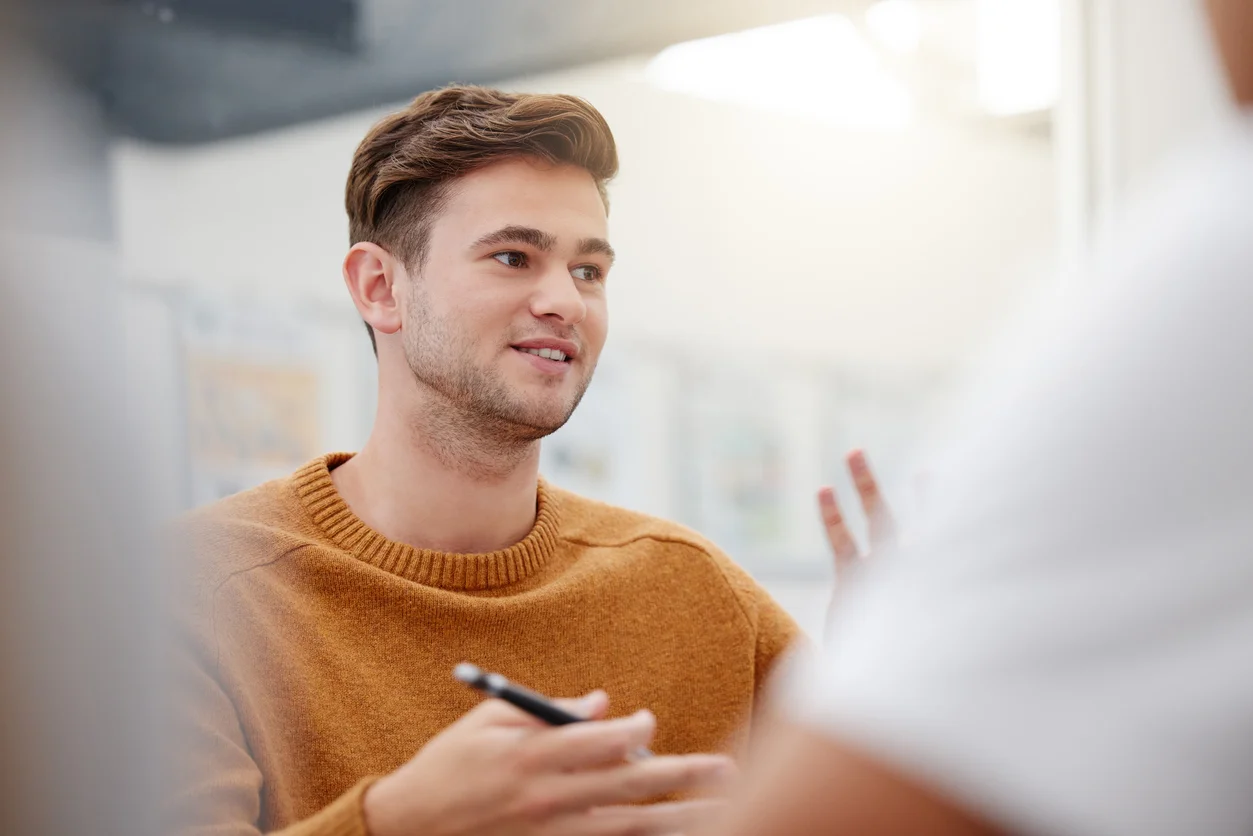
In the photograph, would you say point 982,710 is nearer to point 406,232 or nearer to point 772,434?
point 406,232

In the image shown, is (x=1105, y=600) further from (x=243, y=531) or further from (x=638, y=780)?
(x=243, y=531)

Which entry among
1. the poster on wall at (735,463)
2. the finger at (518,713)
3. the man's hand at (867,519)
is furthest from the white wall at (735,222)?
the finger at (518,713)

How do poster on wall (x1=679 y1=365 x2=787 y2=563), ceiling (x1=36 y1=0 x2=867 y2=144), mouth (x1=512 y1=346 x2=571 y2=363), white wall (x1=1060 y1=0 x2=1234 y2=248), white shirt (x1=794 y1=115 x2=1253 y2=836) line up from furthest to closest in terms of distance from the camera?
poster on wall (x1=679 y1=365 x2=787 y2=563) < white wall (x1=1060 y1=0 x2=1234 y2=248) < ceiling (x1=36 y1=0 x2=867 y2=144) < mouth (x1=512 y1=346 x2=571 y2=363) < white shirt (x1=794 y1=115 x2=1253 y2=836)

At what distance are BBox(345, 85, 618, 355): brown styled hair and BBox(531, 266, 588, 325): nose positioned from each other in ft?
0.34

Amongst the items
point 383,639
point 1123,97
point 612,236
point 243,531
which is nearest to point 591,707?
point 383,639

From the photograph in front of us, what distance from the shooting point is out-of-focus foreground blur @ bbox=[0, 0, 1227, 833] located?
38cm

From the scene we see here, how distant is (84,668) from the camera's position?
37 centimetres

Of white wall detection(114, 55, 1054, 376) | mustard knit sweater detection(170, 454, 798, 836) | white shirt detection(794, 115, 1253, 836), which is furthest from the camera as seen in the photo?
white wall detection(114, 55, 1054, 376)

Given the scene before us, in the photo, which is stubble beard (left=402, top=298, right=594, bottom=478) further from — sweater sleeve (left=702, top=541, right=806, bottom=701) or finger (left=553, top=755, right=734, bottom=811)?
finger (left=553, top=755, right=734, bottom=811)

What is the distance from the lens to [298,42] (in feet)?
4.90

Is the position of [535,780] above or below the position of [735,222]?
below

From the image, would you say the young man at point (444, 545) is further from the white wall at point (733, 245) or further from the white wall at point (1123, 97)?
the white wall at point (1123, 97)

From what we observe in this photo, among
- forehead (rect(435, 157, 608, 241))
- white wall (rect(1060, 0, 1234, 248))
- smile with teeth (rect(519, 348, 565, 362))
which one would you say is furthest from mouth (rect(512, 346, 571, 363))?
white wall (rect(1060, 0, 1234, 248))

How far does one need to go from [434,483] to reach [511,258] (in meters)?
0.22
